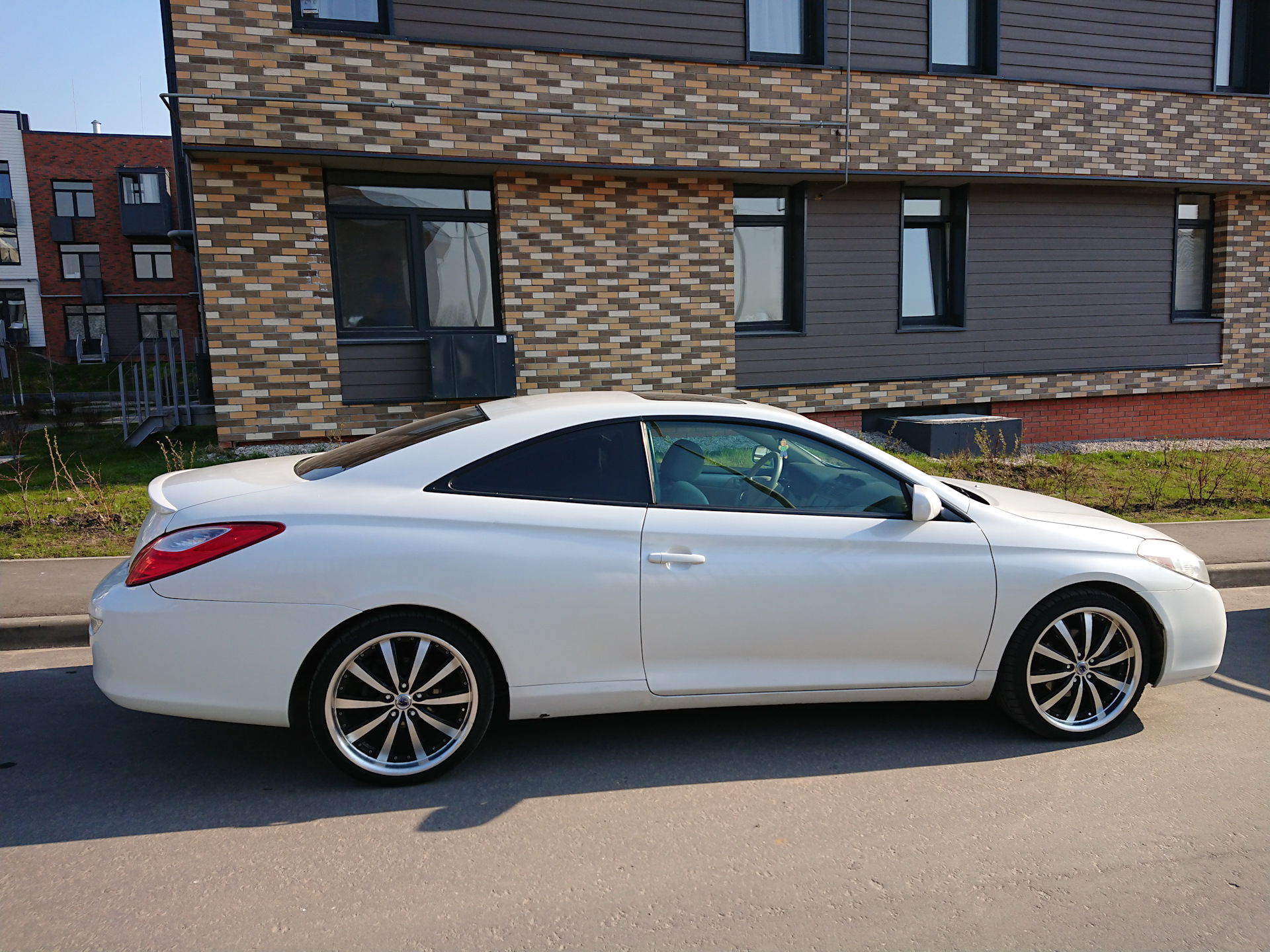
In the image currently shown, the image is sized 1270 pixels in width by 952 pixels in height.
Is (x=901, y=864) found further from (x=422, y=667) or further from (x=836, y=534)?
(x=422, y=667)

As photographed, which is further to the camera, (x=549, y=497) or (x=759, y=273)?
(x=759, y=273)

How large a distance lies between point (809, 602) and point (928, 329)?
1000 cm

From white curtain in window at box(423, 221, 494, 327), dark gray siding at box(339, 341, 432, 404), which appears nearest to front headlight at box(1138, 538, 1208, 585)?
dark gray siding at box(339, 341, 432, 404)

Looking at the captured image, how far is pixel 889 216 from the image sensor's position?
12.7 m

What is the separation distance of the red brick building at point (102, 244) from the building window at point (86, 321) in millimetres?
34

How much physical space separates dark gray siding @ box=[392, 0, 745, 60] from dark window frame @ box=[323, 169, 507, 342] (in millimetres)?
1564

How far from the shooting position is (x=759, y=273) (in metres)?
12.5

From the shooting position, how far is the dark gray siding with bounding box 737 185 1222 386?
12539 millimetres

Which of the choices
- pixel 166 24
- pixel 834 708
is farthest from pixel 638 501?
pixel 166 24

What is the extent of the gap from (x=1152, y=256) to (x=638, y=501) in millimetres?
13035

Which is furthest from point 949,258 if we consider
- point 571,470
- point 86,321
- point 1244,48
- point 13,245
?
point 13,245

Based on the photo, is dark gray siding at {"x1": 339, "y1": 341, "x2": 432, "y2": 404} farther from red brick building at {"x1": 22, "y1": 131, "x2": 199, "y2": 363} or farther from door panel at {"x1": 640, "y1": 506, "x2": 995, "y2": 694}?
red brick building at {"x1": 22, "y1": 131, "x2": 199, "y2": 363}

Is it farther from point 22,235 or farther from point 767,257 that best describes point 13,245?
point 767,257

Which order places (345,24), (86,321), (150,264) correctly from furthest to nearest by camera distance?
1. (150,264)
2. (86,321)
3. (345,24)
